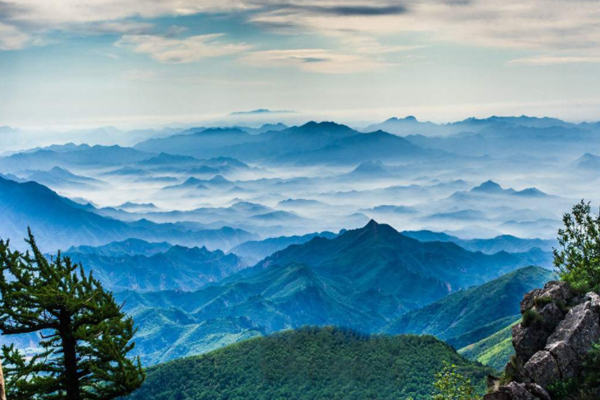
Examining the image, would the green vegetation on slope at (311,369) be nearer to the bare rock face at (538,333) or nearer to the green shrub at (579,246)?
the green shrub at (579,246)

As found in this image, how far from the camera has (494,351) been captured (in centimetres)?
15762

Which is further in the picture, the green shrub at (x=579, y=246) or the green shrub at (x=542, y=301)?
the green shrub at (x=579, y=246)

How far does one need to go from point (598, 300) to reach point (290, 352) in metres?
99.6

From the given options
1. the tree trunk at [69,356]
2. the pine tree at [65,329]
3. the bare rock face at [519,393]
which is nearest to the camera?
the pine tree at [65,329]

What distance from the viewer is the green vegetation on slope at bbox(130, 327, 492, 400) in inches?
4387

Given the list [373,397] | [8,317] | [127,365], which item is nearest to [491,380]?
[127,365]

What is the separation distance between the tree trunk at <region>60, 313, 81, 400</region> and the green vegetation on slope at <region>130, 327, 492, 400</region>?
85.2 meters

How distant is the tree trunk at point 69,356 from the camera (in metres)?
25.2

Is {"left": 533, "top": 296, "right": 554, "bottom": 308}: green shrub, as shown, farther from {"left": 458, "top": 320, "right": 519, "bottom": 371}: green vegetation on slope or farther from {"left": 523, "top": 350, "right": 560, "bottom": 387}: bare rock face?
{"left": 458, "top": 320, "right": 519, "bottom": 371}: green vegetation on slope

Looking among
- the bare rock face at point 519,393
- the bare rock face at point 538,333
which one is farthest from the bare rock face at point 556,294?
the bare rock face at point 519,393

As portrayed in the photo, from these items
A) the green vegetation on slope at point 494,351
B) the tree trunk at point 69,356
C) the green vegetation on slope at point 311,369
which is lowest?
the green vegetation on slope at point 494,351

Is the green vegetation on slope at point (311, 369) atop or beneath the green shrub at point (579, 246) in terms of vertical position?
beneath

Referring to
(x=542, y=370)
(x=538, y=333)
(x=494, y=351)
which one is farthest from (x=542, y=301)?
(x=494, y=351)

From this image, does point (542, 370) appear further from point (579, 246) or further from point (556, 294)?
point (579, 246)
